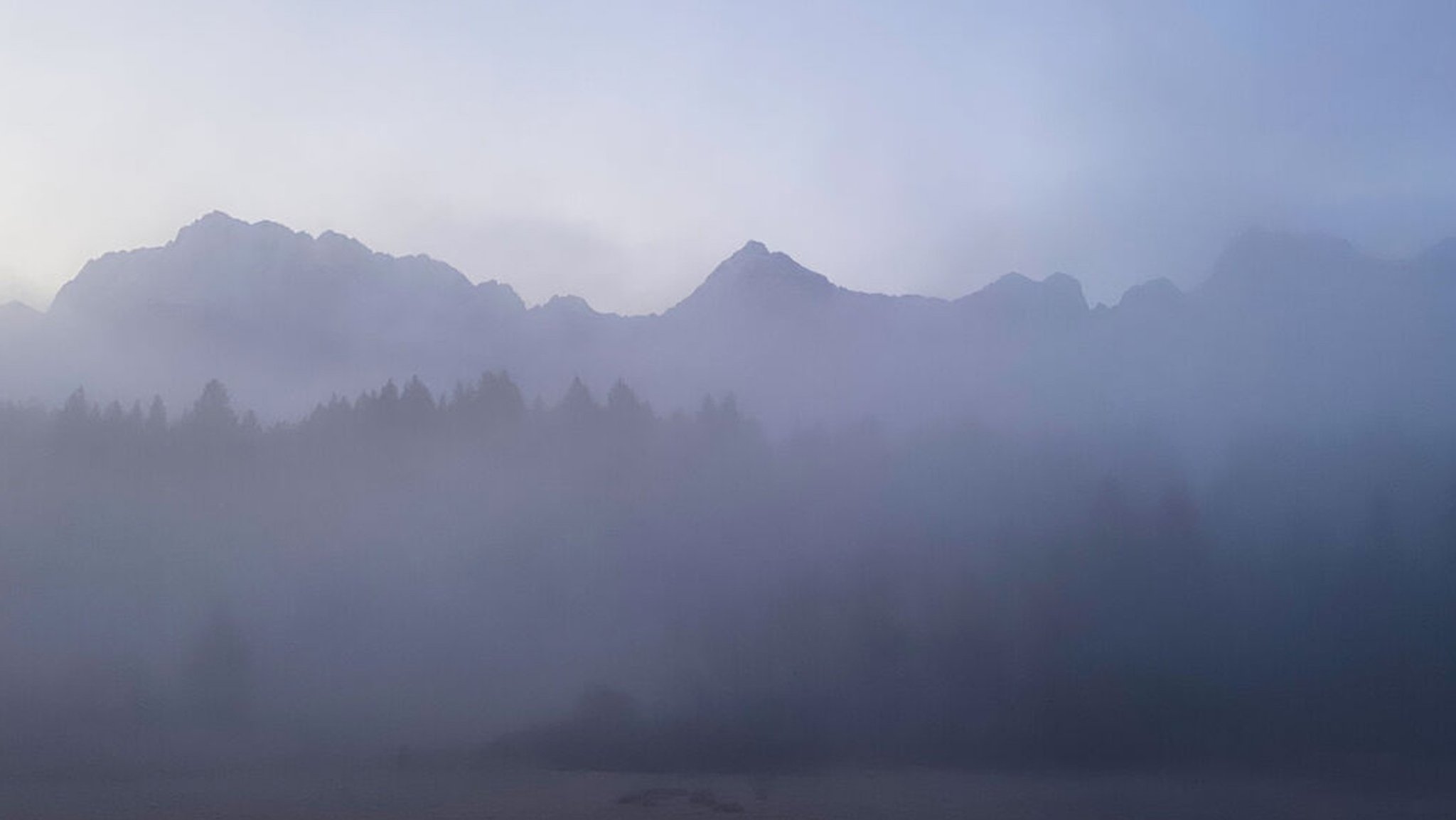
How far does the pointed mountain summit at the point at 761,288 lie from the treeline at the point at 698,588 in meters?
6.48

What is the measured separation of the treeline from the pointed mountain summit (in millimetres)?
6479

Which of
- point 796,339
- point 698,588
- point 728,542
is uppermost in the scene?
point 796,339

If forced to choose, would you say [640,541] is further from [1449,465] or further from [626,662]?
[1449,465]

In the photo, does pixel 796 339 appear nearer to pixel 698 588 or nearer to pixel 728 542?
pixel 728 542

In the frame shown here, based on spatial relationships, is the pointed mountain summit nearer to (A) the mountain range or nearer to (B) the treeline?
A: (A) the mountain range

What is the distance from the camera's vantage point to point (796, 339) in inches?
1821

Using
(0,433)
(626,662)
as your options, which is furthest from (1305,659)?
(0,433)

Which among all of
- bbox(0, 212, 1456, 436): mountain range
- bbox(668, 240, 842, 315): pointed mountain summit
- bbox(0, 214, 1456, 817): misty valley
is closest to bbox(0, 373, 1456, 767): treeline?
bbox(0, 214, 1456, 817): misty valley

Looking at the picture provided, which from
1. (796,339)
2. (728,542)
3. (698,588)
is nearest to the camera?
(698,588)

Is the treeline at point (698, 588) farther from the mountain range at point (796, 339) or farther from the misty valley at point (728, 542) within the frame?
the mountain range at point (796, 339)

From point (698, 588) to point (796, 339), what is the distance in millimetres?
11351

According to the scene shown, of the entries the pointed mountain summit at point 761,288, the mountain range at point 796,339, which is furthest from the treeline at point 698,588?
the pointed mountain summit at point 761,288

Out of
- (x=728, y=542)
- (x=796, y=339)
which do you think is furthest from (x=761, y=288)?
(x=728, y=542)

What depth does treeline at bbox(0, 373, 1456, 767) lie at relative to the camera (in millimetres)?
34906
